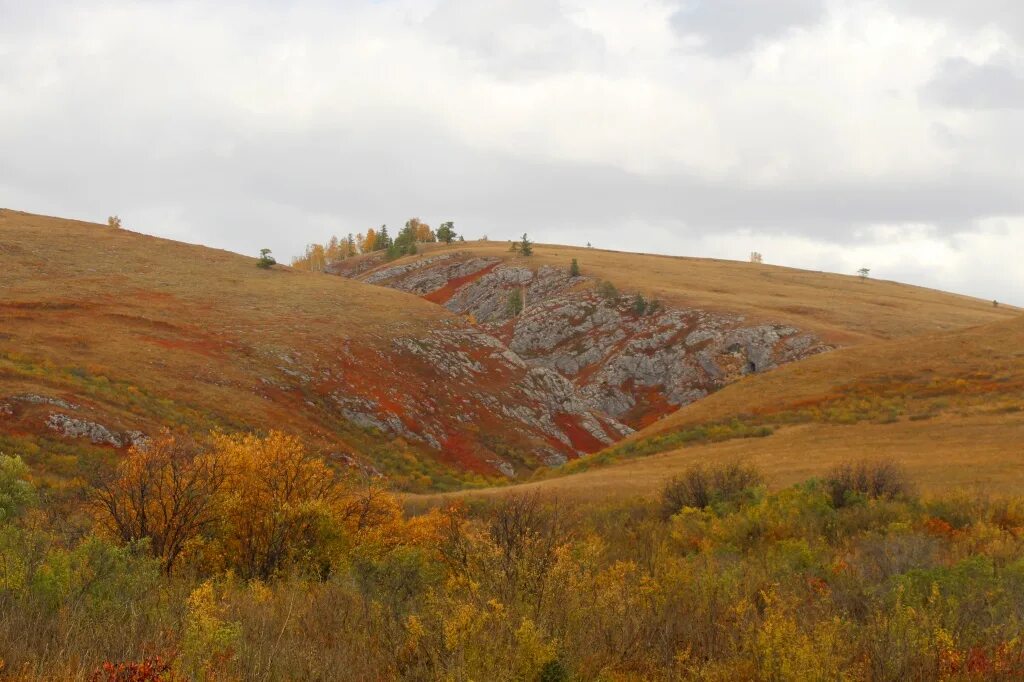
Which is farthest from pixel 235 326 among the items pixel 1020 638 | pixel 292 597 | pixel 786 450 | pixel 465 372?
pixel 1020 638

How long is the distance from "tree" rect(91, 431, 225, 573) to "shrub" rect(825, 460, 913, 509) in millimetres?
17193

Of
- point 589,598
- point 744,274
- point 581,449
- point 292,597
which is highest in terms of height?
point 744,274

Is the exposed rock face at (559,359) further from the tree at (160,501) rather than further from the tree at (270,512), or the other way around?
the tree at (160,501)

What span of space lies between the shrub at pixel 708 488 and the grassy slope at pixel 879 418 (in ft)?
13.2

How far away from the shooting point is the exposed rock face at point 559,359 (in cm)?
6050

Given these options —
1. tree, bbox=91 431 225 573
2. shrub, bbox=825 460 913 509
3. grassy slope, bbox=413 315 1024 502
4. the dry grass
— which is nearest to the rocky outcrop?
the dry grass

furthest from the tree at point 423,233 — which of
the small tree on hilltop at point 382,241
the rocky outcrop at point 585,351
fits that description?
the rocky outcrop at point 585,351

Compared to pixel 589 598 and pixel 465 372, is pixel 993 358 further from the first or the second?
pixel 589 598

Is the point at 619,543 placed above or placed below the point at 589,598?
below

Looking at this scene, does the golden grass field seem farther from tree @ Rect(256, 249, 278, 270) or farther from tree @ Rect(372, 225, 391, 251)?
tree @ Rect(372, 225, 391, 251)

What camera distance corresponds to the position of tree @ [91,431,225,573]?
1299 cm

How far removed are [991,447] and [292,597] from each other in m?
30.0

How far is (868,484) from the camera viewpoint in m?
20.8

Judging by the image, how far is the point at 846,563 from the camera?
11.7 meters
